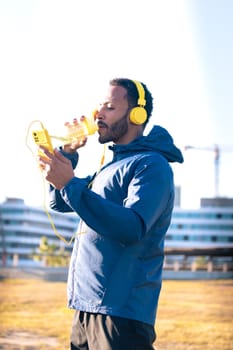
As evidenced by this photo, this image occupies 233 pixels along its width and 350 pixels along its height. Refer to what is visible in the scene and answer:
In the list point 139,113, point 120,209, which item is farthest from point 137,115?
point 120,209

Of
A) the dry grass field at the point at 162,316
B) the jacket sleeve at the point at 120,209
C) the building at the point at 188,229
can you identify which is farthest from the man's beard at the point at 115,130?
the building at the point at 188,229

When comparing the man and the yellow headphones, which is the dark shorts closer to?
A: the man

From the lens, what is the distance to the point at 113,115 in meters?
0.98

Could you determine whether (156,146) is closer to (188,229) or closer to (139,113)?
(139,113)

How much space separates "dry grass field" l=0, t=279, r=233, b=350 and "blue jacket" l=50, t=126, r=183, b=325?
167cm

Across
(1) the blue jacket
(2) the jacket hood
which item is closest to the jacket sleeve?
(1) the blue jacket

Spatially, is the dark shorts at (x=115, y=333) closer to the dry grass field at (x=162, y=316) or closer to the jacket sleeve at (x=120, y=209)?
the jacket sleeve at (x=120, y=209)

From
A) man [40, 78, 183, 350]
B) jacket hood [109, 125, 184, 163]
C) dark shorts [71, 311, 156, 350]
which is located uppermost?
jacket hood [109, 125, 184, 163]

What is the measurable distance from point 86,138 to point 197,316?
1.98m

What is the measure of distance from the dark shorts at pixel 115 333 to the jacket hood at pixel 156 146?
256 mm

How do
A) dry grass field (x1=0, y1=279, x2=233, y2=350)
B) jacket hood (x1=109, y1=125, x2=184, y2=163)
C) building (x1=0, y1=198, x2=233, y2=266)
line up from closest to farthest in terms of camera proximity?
jacket hood (x1=109, y1=125, x2=184, y2=163), dry grass field (x1=0, y1=279, x2=233, y2=350), building (x1=0, y1=198, x2=233, y2=266)

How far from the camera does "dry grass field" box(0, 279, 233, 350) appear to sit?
2.58 m

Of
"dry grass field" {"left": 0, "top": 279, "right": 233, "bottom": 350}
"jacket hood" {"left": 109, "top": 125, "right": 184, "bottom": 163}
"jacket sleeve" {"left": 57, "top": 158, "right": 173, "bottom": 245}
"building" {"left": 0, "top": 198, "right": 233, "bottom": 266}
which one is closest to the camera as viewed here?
"jacket sleeve" {"left": 57, "top": 158, "right": 173, "bottom": 245}

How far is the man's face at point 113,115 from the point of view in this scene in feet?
3.20
